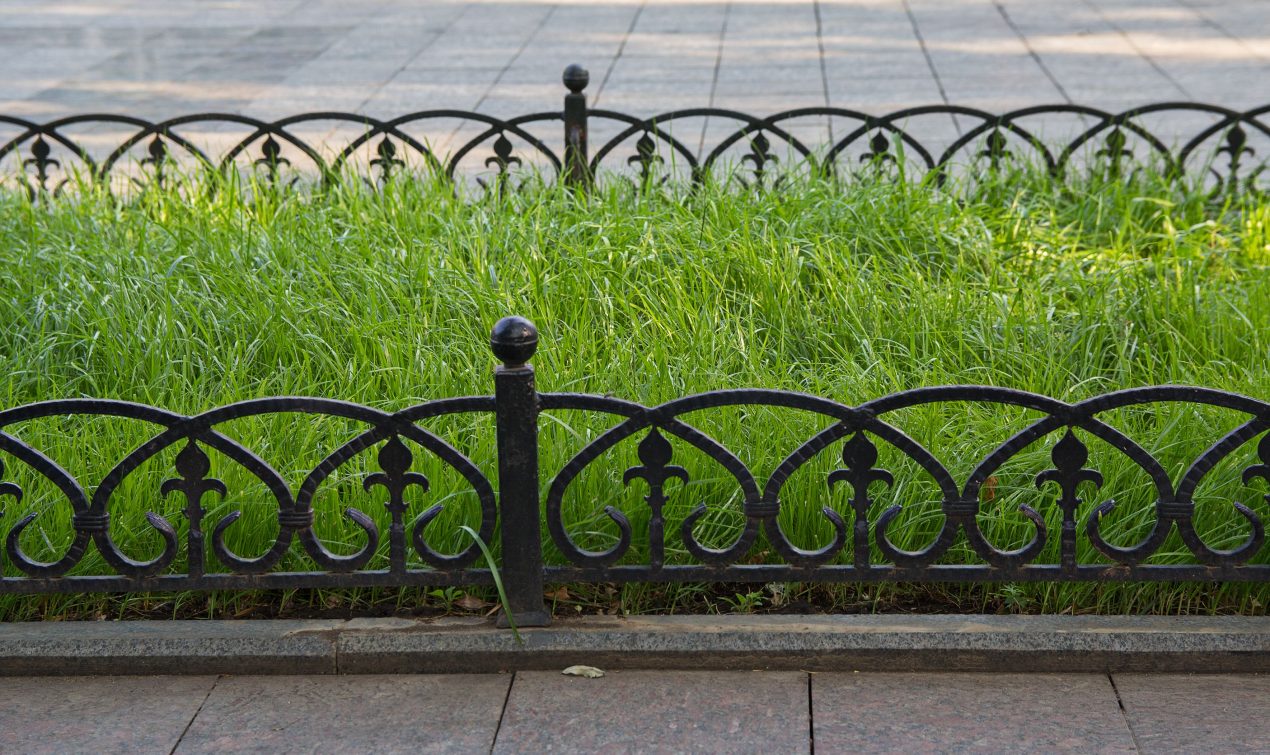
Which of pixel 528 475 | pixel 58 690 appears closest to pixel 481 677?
pixel 528 475

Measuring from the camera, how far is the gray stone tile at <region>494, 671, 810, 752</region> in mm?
3521

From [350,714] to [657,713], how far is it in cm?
80

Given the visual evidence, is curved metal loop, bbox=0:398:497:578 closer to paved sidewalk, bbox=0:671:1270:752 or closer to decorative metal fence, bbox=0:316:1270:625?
decorative metal fence, bbox=0:316:1270:625

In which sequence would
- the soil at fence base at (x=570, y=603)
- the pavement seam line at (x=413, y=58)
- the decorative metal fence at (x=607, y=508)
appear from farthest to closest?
the pavement seam line at (x=413, y=58) < the soil at fence base at (x=570, y=603) < the decorative metal fence at (x=607, y=508)

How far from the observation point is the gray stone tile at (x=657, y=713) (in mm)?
3521

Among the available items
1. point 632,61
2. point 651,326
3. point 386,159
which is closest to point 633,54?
point 632,61

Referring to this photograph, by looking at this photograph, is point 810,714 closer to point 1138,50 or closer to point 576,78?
point 576,78

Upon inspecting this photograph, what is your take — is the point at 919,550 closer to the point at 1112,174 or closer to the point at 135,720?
the point at 135,720

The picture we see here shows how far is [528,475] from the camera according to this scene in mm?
3807

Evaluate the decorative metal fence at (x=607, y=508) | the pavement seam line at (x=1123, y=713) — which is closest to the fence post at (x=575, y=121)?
the decorative metal fence at (x=607, y=508)

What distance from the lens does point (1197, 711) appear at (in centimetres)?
363

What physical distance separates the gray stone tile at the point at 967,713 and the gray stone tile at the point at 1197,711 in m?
0.06

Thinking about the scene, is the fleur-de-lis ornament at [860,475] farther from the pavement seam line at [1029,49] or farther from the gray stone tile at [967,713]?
the pavement seam line at [1029,49]

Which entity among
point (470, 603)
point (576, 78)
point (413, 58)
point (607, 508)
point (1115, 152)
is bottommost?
point (470, 603)
